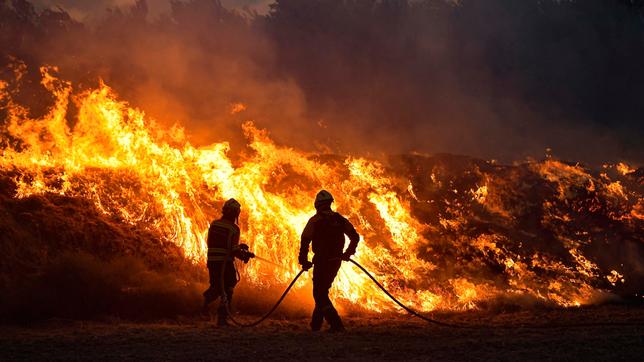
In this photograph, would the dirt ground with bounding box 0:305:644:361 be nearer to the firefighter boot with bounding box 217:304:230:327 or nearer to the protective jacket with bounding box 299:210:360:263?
the firefighter boot with bounding box 217:304:230:327

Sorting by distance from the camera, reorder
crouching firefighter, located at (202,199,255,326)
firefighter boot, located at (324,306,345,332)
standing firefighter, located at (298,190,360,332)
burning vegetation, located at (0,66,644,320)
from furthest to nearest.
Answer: burning vegetation, located at (0,66,644,320) → crouching firefighter, located at (202,199,255,326) → standing firefighter, located at (298,190,360,332) → firefighter boot, located at (324,306,345,332)

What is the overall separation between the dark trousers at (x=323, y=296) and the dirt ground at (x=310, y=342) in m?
0.33

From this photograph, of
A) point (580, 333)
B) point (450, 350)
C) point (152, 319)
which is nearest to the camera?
point (450, 350)

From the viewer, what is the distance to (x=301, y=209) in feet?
41.9

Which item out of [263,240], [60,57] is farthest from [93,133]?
[263,240]

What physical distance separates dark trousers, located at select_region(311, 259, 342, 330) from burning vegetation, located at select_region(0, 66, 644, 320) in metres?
3.21

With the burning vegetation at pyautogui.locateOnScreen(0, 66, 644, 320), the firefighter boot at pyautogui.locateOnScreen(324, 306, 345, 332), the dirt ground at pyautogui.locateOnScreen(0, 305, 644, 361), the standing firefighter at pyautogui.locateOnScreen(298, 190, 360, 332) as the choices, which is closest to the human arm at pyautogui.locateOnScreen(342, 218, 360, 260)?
the standing firefighter at pyautogui.locateOnScreen(298, 190, 360, 332)

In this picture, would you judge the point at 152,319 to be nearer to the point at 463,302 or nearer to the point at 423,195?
the point at 463,302

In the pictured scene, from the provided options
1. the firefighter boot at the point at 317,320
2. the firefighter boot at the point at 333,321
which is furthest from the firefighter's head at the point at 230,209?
the firefighter boot at the point at 333,321

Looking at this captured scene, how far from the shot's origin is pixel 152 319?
9.52 metres

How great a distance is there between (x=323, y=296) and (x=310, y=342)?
1.44m

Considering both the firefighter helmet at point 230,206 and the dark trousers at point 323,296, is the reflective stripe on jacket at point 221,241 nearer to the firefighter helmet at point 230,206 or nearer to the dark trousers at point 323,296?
the firefighter helmet at point 230,206

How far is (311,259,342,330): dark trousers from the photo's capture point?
797cm

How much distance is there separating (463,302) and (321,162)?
197 inches
